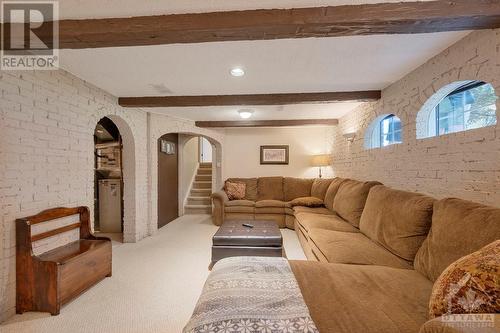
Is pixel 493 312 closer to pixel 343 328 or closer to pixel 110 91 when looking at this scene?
pixel 343 328

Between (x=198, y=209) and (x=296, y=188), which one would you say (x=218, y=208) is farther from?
(x=296, y=188)

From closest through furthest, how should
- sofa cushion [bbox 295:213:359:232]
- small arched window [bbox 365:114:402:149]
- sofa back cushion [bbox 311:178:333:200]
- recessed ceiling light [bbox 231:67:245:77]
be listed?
recessed ceiling light [bbox 231:67:245:77] → sofa cushion [bbox 295:213:359:232] → small arched window [bbox 365:114:402:149] → sofa back cushion [bbox 311:178:333:200]

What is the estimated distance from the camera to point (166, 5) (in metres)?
1.49

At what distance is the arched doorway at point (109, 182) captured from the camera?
170 inches

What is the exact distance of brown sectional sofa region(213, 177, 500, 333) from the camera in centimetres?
111

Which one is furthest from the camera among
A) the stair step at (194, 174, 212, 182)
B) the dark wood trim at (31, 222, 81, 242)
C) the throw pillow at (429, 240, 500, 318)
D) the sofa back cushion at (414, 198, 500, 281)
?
the stair step at (194, 174, 212, 182)

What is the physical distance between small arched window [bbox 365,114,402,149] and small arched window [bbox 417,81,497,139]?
0.70 m

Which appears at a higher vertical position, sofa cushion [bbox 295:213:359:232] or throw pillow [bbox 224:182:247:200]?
throw pillow [bbox 224:182:247:200]

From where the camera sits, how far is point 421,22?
1495 millimetres

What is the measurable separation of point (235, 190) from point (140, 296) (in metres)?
3.41

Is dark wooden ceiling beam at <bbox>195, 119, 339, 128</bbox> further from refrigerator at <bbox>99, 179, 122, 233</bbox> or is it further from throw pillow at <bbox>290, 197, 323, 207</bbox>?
refrigerator at <bbox>99, 179, 122, 233</bbox>

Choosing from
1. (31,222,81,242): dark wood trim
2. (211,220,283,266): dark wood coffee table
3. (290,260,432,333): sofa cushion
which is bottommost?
(211,220,283,266): dark wood coffee table

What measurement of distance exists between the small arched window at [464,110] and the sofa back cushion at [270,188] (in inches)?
134

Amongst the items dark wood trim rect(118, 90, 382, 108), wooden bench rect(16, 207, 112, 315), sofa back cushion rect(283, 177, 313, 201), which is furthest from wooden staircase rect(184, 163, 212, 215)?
wooden bench rect(16, 207, 112, 315)
